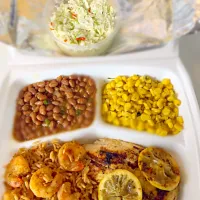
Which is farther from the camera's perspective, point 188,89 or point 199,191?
point 188,89

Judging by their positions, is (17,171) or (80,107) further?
(80,107)

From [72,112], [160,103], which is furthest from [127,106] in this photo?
[72,112]

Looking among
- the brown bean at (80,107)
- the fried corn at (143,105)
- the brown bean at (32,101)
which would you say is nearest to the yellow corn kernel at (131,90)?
the fried corn at (143,105)

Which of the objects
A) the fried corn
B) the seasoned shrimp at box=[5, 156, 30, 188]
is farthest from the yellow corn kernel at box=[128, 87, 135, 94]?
the seasoned shrimp at box=[5, 156, 30, 188]

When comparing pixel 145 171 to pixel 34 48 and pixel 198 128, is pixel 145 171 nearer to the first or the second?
pixel 198 128

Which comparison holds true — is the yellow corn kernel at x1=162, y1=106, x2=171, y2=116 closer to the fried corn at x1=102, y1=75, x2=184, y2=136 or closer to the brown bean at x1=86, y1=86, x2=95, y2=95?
the fried corn at x1=102, y1=75, x2=184, y2=136

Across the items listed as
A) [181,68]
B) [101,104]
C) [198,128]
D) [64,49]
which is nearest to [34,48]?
[64,49]

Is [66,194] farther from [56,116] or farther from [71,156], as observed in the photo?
[56,116]
